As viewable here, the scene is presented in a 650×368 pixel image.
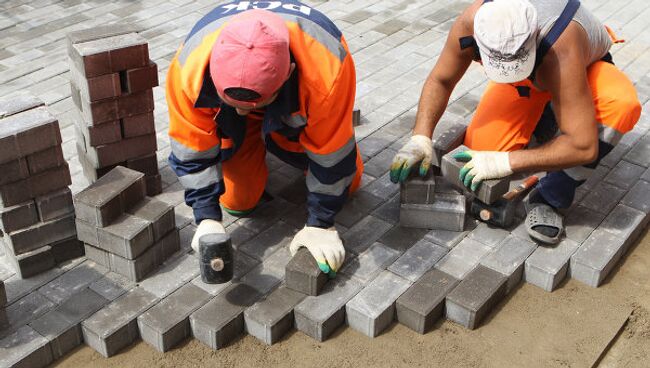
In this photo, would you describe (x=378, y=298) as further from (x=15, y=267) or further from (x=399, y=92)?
(x=399, y=92)

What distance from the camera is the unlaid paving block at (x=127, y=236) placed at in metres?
3.77

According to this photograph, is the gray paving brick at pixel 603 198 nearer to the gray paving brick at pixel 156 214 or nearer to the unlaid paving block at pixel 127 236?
the gray paving brick at pixel 156 214

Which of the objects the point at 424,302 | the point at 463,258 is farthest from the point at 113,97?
the point at 463,258

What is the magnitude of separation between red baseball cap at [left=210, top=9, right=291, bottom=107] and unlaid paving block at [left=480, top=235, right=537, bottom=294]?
163cm

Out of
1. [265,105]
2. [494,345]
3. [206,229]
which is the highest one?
[265,105]

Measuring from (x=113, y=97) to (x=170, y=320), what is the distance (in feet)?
4.44

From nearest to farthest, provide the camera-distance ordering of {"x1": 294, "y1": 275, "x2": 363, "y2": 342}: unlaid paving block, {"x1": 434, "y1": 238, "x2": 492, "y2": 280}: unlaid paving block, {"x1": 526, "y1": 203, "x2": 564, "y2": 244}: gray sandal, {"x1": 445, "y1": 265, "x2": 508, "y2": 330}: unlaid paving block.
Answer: {"x1": 294, "y1": 275, "x2": 363, "y2": 342}: unlaid paving block → {"x1": 445, "y1": 265, "x2": 508, "y2": 330}: unlaid paving block → {"x1": 434, "y1": 238, "x2": 492, "y2": 280}: unlaid paving block → {"x1": 526, "y1": 203, "x2": 564, "y2": 244}: gray sandal

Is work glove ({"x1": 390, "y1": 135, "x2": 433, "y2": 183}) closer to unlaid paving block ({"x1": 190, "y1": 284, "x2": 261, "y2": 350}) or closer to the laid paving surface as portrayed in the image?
the laid paving surface

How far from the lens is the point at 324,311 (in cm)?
374

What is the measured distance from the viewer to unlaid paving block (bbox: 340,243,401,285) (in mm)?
3998

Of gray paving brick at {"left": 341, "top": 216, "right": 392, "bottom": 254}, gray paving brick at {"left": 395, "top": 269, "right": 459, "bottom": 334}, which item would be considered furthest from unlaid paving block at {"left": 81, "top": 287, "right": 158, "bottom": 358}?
gray paving brick at {"left": 395, "top": 269, "right": 459, "bottom": 334}

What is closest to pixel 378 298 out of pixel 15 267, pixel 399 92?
pixel 15 267

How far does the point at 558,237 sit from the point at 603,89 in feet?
2.86

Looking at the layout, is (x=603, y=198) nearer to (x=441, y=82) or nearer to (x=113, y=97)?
(x=441, y=82)
